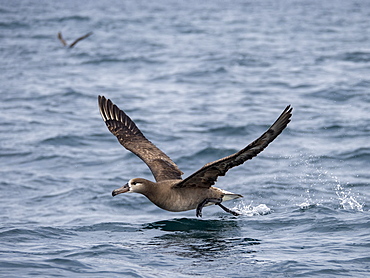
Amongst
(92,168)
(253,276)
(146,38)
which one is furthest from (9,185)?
(146,38)

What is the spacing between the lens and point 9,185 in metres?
13.5

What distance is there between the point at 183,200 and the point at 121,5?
47.8 m

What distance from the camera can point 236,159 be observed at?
8.96 meters

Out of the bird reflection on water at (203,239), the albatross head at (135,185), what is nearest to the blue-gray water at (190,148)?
the bird reflection on water at (203,239)

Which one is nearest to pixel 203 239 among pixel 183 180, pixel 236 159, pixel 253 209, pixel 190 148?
pixel 183 180

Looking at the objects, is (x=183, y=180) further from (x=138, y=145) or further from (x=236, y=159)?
(x=138, y=145)

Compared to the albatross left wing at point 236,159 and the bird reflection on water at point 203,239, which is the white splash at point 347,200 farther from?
the albatross left wing at point 236,159

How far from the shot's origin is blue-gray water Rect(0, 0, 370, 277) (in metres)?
8.57

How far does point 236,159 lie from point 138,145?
3.04 m

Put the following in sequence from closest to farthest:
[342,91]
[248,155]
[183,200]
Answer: [248,155]
[183,200]
[342,91]

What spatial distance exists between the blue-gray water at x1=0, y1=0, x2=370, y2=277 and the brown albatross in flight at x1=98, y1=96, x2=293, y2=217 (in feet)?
1.37

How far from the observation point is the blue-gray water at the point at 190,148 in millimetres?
8570

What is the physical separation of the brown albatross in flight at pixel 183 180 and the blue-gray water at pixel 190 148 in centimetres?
42

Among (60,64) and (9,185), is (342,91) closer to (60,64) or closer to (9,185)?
(9,185)
